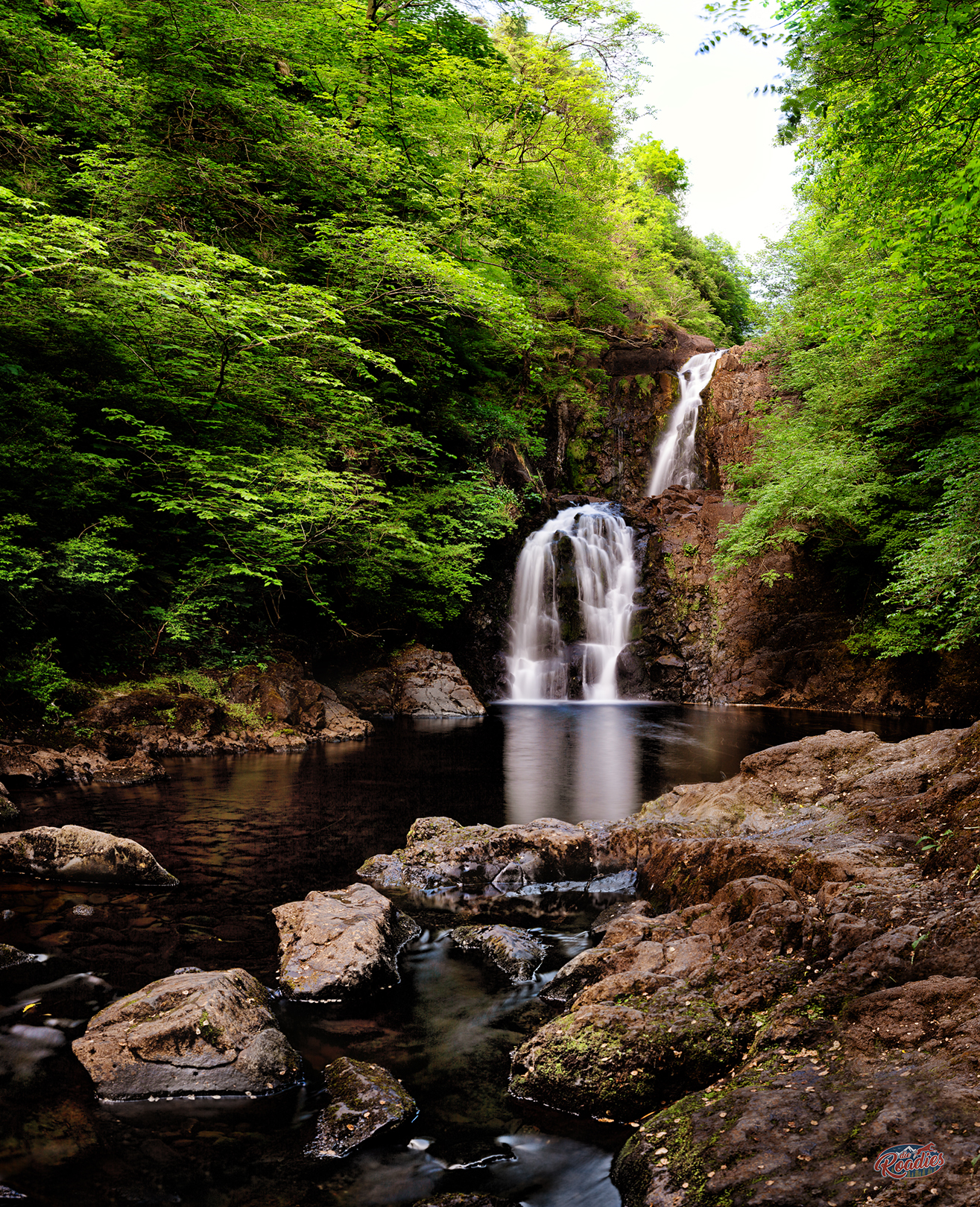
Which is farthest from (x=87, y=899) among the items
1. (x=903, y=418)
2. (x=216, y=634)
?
(x=903, y=418)

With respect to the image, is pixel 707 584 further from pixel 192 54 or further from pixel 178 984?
pixel 178 984

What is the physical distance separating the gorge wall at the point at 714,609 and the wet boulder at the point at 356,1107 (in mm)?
16749

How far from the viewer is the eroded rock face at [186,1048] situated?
3.45 metres

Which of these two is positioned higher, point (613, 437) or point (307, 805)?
point (613, 437)

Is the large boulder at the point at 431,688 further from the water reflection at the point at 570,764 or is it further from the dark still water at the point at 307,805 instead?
the water reflection at the point at 570,764

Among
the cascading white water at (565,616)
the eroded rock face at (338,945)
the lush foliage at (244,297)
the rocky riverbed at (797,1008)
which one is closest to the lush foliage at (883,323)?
the cascading white water at (565,616)

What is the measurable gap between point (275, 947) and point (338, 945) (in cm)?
66

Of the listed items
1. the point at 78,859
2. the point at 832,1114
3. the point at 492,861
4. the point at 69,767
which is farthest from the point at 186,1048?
the point at 69,767

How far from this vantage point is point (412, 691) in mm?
17547

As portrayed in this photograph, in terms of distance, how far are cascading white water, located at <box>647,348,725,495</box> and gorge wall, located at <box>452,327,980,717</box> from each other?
0.36 meters

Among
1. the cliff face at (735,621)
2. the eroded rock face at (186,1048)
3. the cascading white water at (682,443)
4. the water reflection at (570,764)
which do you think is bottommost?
the water reflection at (570,764)

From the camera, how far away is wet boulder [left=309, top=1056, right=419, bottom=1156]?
318 cm

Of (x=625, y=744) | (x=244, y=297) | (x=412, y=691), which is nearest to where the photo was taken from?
(x=244, y=297)

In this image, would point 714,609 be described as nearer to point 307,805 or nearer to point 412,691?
point 412,691
